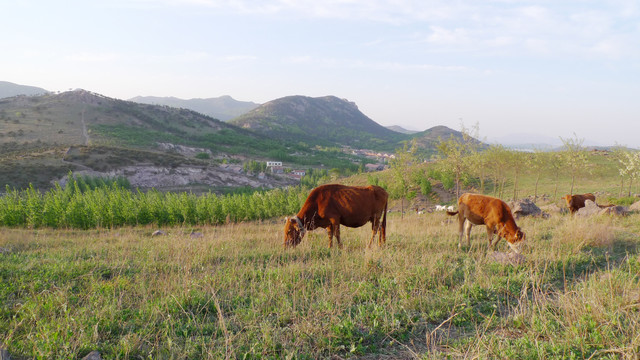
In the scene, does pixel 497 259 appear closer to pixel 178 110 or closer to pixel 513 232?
pixel 513 232

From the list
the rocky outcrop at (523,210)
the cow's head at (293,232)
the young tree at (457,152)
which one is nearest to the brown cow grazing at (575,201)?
the rocky outcrop at (523,210)

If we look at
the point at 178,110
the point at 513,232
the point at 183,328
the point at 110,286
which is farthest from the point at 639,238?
the point at 178,110

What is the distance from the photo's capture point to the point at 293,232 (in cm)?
885

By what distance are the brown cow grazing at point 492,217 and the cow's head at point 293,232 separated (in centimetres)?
441

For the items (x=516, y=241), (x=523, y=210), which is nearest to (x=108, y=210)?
(x=516, y=241)

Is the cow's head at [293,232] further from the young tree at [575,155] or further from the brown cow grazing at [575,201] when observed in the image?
the young tree at [575,155]

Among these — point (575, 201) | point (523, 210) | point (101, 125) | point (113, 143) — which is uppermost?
point (101, 125)

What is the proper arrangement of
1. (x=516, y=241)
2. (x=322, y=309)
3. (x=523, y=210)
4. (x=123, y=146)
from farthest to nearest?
(x=123, y=146) < (x=523, y=210) < (x=516, y=241) < (x=322, y=309)

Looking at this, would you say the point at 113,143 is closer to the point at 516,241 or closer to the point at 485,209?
the point at 485,209

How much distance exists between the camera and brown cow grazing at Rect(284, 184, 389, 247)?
29.0 ft

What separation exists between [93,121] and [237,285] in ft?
425

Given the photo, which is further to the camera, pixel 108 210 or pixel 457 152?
pixel 457 152

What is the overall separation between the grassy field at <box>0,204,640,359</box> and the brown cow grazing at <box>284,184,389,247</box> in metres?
1.30

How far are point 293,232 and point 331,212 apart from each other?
1.17 meters
